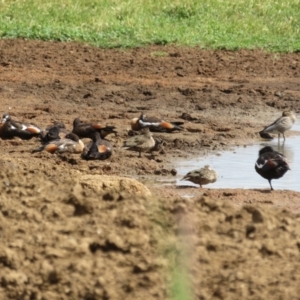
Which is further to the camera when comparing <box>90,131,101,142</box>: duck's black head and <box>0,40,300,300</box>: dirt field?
<box>90,131,101,142</box>: duck's black head

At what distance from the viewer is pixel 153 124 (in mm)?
14344

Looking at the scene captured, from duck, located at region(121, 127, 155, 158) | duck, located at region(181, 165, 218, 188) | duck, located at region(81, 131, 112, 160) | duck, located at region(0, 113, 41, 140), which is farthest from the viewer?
duck, located at region(0, 113, 41, 140)

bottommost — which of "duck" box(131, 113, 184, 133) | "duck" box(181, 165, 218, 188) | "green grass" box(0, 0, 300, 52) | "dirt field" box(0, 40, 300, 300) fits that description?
"green grass" box(0, 0, 300, 52)

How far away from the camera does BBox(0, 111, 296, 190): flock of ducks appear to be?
11.0 m

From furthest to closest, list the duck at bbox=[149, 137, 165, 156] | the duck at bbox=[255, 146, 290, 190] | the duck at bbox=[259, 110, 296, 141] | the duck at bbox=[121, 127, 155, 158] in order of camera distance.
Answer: the duck at bbox=[259, 110, 296, 141] → the duck at bbox=[149, 137, 165, 156] → the duck at bbox=[121, 127, 155, 158] → the duck at bbox=[255, 146, 290, 190]

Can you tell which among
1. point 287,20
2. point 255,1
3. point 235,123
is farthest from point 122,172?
point 255,1

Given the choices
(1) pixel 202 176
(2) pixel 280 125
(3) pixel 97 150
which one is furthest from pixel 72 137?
(2) pixel 280 125

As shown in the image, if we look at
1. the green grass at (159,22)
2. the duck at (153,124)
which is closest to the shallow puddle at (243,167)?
the duck at (153,124)

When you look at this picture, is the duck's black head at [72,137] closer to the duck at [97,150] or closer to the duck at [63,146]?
the duck at [63,146]

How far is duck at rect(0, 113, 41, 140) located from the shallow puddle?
228 cm

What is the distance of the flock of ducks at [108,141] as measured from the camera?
11008 mm

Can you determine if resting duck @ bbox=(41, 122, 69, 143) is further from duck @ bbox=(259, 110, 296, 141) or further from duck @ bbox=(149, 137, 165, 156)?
duck @ bbox=(259, 110, 296, 141)

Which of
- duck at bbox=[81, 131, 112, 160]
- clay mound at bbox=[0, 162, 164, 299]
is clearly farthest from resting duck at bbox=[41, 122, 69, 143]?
clay mound at bbox=[0, 162, 164, 299]

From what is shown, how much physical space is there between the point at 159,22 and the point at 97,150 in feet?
38.4
